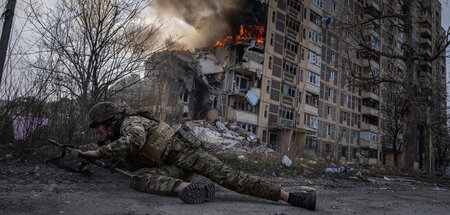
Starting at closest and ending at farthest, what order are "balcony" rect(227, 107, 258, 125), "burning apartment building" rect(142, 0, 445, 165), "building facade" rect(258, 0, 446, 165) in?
"balcony" rect(227, 107, 258, 125), "burning apartment building" rect(142, 0, 445, 165), "building facade" rect(258, 0, 446, 165)

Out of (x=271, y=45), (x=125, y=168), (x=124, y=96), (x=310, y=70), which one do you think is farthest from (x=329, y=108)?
(x=125, y=168)

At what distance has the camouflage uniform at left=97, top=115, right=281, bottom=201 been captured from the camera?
9.50ft

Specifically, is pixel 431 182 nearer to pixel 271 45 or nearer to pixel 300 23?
pixel 271 45

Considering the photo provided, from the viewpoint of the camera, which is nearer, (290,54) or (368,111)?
(290,54)

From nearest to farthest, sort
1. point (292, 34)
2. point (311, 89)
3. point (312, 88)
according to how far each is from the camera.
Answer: point (292, 34), point (311, 89), point (312, 88)

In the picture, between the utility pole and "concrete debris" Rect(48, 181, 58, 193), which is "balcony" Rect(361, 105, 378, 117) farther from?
"concrete debris" Rect(48, 181, 58, 193)

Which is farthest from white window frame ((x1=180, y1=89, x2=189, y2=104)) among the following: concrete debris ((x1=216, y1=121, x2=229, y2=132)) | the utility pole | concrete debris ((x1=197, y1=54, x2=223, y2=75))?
the utility pole

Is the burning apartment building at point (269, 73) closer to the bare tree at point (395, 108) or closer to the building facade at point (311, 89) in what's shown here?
the building facade at point (311, 89)

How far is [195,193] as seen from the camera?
274 centimetres

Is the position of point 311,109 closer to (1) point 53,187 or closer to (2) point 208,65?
(2) point 208,65

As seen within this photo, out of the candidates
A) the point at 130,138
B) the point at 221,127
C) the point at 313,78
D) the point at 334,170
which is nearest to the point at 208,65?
the point at 221,127

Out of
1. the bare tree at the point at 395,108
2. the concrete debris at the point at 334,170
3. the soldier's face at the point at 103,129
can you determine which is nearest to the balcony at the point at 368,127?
the bare tree at the point at 395,108

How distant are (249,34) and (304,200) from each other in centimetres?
2464

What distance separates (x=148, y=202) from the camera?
2.79 metres
